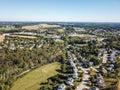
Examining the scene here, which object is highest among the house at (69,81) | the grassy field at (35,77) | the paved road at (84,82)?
the house at (69,81)

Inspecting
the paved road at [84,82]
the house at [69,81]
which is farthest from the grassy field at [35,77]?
the paved road at [84,82]

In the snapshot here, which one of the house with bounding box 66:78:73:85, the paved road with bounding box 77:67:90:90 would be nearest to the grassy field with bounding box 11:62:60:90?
the house with bounding box 66:78:73:85

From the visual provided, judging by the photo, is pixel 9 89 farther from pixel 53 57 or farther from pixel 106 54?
pixel 106 54

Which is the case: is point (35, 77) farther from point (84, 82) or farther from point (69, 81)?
point (84, 82)

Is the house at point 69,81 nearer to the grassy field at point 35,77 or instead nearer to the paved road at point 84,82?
the paved road at point 84,82

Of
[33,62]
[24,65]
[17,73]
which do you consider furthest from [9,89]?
[33,62]

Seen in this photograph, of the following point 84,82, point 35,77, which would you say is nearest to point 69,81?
point 84,82

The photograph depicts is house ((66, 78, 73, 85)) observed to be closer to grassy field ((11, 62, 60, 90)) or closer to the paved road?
the paved road

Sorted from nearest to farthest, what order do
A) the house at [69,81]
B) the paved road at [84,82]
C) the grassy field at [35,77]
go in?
1. the paved road at [84,82]
2. the house at [69,81]
3. the grassy field at [35,77]
